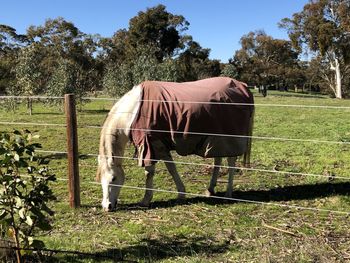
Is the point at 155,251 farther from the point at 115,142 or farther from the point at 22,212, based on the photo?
the point at 115,142

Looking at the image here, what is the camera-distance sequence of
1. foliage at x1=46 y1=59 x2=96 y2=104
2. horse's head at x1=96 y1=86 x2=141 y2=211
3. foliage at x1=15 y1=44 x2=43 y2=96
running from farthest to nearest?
foliage at x1=15 y1=44 x2=43 y2=96
foliage at x1=46 y1=59 x2=96 y2=104
horse's head at x1=96 y1=86 x2=141 y2=211

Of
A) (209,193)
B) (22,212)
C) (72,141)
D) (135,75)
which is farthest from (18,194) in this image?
(135,75)

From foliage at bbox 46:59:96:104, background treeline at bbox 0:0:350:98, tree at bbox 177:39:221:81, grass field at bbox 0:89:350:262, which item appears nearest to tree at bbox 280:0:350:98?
background treeline at bbox 0:0:350:98

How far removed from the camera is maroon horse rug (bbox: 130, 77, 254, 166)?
229 inches

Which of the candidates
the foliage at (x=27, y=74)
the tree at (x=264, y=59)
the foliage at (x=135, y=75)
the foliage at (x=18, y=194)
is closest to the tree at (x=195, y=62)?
the tree at (x=264, y=59)

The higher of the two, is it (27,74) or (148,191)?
(27,74)

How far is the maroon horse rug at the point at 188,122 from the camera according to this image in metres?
5.83

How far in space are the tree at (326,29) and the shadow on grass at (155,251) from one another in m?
44.6

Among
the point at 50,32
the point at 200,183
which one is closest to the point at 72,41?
the point at 50,32

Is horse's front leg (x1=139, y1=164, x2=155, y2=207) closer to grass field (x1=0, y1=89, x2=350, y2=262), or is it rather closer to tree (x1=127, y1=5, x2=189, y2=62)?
grass field (x1=0, y1=89, x2=350, y2=262)

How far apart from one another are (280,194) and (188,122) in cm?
199

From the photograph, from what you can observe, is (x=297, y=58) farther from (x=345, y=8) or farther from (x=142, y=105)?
(x=142, y=105)

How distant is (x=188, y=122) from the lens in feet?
19.1

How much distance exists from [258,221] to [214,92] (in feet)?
6.56
